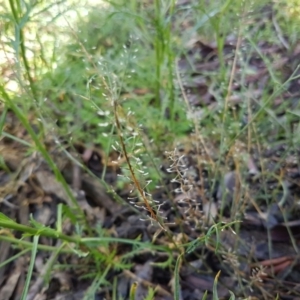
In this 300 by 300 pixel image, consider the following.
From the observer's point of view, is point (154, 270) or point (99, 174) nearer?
point (154, 270)

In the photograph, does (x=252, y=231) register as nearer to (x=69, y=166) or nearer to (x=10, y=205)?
(x=69, y=166)

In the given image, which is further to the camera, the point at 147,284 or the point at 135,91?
the point at 135,91

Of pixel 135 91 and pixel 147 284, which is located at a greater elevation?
pixel 135 91

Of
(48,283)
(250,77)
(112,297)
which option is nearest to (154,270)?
(112,297)

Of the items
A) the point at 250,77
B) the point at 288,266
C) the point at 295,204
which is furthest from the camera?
the point at 250,77

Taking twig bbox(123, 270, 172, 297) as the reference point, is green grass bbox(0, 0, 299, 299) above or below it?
above

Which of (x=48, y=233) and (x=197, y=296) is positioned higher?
(x=48, y=233)

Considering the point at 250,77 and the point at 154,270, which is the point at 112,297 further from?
the point at 250,77

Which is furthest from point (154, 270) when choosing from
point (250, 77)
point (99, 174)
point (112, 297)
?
point (250, 77)

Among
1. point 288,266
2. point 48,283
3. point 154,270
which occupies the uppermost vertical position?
point 48,283

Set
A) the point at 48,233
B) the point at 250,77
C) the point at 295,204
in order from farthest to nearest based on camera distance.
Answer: the point at 250,77, the point at 295,204, the point at 48,233

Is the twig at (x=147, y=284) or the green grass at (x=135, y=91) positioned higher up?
the green grass at (x=135, y=91)
